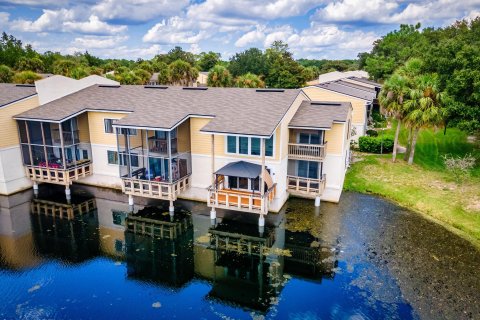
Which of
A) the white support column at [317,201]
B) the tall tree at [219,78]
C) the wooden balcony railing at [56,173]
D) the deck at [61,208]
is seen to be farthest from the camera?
the tall tree at [219,78]

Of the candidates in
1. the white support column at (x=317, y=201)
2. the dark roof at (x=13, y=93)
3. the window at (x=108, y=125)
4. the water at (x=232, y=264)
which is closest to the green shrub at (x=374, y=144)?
the water at (x=232, y=264)

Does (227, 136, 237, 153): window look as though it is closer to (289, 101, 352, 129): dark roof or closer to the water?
(289, 101, 352, 129): dark roof

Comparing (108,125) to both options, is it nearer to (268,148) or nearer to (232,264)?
(268,148)

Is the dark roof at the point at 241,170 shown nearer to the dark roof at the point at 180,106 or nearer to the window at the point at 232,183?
the window at the point at 232,183

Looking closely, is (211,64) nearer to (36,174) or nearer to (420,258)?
(36,174)

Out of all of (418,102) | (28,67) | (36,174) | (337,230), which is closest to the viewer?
(337,230)

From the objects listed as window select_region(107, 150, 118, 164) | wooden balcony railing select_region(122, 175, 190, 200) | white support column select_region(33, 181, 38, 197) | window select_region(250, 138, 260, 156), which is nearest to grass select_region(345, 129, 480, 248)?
window select_region(250, 138, 260, 156)

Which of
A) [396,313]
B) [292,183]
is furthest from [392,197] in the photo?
[396,313]
